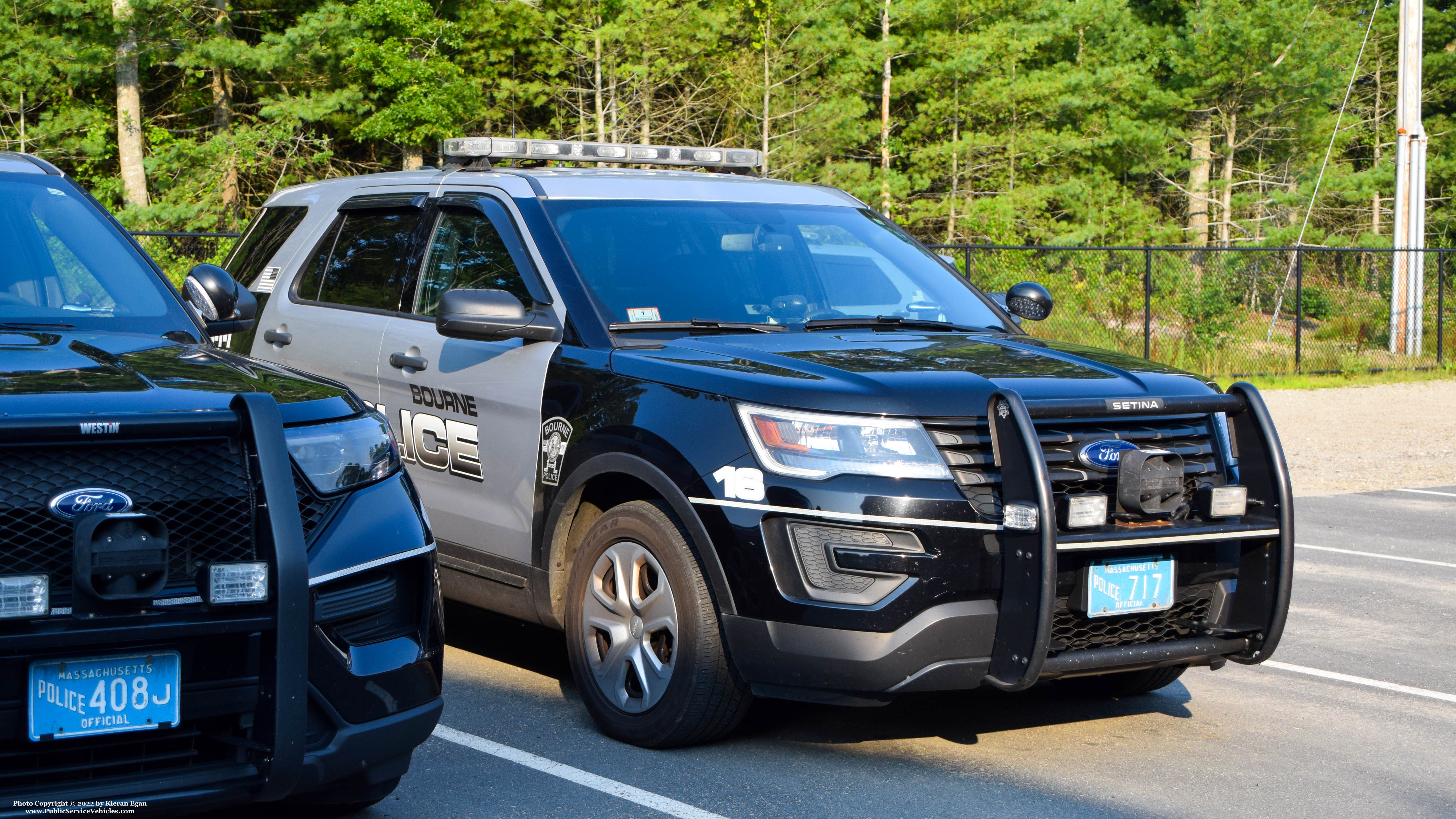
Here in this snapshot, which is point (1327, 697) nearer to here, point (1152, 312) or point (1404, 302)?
point (1152, 312)

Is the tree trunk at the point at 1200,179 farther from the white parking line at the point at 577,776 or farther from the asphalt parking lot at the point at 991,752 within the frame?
the white parking line at the point at 577,776

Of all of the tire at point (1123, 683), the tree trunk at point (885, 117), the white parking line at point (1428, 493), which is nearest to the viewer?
the tire at point (1123, 683)

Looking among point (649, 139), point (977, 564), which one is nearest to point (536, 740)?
point (977, 564)

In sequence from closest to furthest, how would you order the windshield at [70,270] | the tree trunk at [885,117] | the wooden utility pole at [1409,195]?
the windshield at [70,270]
the wooden utility pole at [1409,195]
the tree trunk at [885,117]

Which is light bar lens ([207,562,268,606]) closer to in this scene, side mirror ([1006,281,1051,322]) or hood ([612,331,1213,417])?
hood ([612,331,1213,417])

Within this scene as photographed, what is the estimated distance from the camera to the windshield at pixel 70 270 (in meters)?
4.42

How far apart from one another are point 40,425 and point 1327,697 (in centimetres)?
474

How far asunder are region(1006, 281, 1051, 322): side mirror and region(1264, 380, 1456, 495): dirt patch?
6.21 m

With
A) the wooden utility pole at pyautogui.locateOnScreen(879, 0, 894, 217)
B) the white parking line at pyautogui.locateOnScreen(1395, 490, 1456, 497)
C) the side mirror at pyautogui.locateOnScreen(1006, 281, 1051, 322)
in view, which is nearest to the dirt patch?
the white parking line at pyautogui.locateOnScreen(1395, 490, 1456, 497)

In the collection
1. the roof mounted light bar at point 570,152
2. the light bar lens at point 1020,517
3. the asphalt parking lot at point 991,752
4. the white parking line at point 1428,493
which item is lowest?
the asphalt parking lot at point 991,752

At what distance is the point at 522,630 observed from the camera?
6680 mm

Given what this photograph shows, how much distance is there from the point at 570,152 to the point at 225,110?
32711 mm

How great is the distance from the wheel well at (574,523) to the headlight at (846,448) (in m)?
0.74

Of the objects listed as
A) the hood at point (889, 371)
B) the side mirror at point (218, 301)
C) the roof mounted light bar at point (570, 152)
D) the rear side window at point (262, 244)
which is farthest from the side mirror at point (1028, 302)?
the rear side window at point (262, 244)
